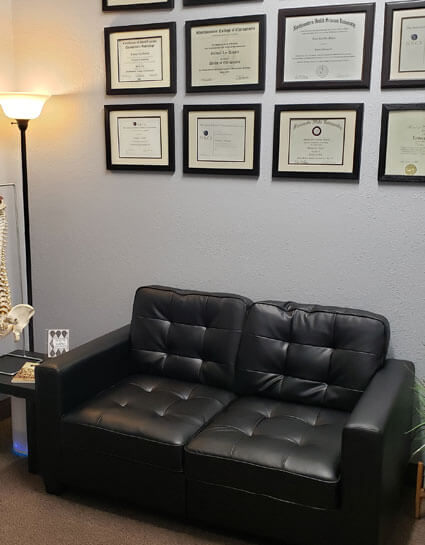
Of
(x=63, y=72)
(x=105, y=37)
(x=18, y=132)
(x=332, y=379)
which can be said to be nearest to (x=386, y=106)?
(x=332, y=379)

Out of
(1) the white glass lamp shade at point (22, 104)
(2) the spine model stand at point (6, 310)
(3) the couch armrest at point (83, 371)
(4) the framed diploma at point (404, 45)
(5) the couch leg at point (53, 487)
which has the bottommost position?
(5) the couch leg at point (53, 487)

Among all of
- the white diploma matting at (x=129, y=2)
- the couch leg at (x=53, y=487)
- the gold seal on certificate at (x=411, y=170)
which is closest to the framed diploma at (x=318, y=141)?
the gold seal on certificate at (x=411, y=170)

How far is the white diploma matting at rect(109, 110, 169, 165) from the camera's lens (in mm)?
3164

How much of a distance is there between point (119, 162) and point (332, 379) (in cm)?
157

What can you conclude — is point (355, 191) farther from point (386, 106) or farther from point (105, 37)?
point (105, 37)

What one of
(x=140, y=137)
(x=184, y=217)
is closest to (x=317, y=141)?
(x=184, y=217)

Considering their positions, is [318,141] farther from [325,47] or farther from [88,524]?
[88,524]

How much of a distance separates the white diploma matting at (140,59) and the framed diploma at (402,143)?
110 cm

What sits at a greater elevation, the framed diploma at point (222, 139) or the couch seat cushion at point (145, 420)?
the framed diploma at point (222, 139)

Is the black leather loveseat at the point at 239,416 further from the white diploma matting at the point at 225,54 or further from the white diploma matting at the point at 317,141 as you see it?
the white diploma matting at the point at 225,54

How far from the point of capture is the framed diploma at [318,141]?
277 centimetres

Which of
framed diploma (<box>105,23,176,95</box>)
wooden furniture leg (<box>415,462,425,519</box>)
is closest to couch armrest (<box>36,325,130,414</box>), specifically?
framed diploma (<box>105,23,176,95</box>)

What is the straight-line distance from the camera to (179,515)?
2492mm

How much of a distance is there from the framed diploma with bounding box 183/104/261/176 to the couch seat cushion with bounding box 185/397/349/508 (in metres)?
1.18
